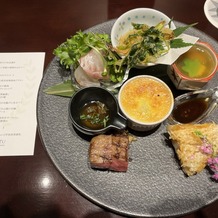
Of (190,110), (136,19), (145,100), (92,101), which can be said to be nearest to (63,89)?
(92,101)

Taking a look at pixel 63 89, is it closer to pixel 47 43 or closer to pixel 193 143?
pixel 47 43

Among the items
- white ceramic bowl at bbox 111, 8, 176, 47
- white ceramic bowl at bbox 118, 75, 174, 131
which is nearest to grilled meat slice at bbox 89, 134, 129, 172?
white ceramic bowl at bbox 118, 75, 174, 131

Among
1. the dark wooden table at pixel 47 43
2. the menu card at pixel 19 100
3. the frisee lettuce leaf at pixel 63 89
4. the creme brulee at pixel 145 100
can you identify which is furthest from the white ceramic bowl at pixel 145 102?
the menu card at pixel 19 100

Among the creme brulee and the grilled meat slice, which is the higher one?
the creme brulee

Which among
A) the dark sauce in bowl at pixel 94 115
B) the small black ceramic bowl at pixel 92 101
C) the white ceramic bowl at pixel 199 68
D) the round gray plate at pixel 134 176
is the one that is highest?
the white ceramic bowl at pixel 199 68

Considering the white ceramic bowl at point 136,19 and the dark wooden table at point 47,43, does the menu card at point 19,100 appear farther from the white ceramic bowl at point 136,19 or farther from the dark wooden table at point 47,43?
the white ceramic bowl at point 136,19

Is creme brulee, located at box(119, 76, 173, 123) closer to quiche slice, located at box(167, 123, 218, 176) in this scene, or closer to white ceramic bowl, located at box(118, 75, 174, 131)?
white ceramic bowl, located at box(118, 75, 174, 131)
